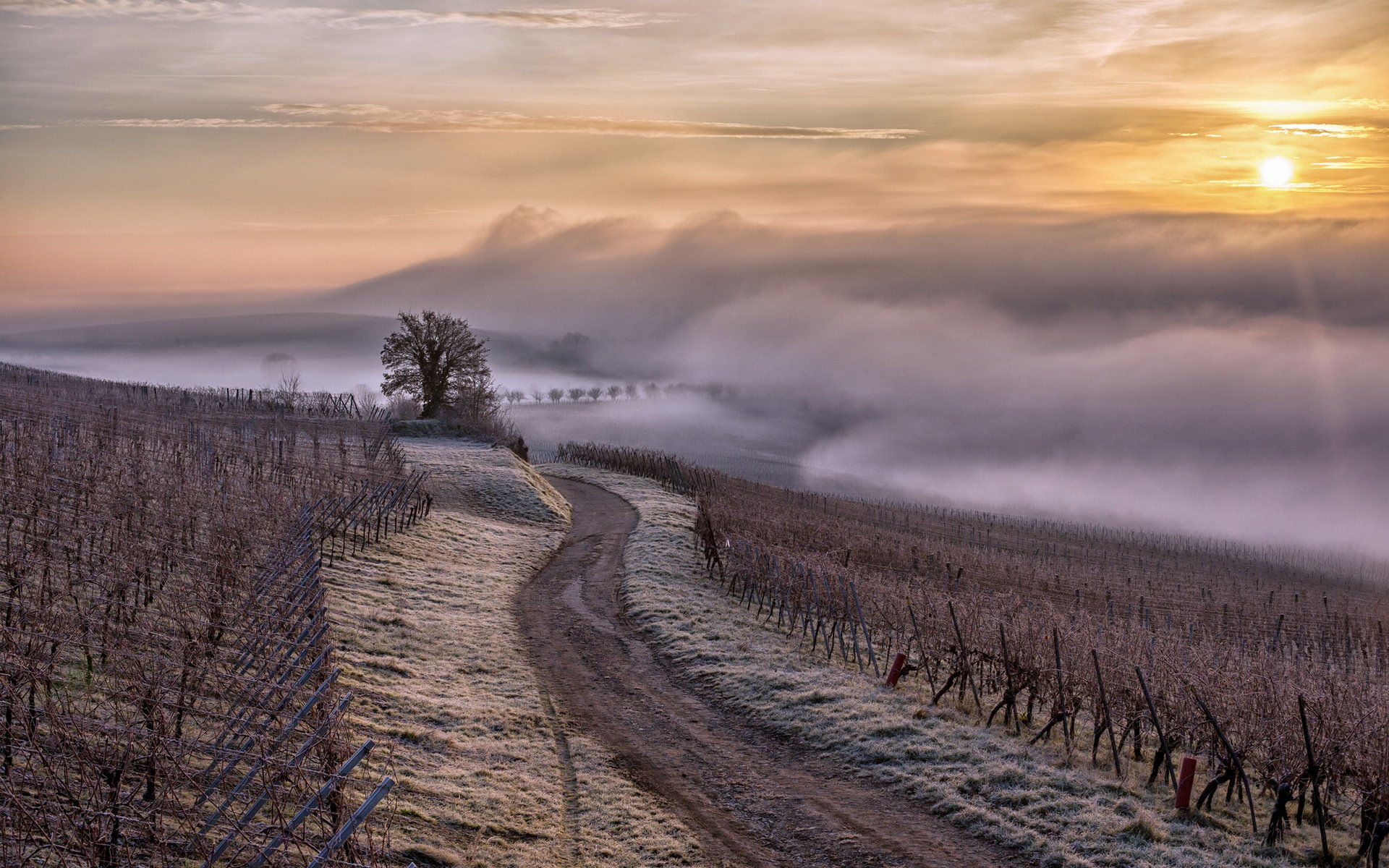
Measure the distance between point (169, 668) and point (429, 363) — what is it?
184ft

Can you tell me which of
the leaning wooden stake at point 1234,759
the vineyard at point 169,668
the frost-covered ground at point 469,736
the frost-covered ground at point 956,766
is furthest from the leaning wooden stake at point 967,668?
the vineyard at point 169,668

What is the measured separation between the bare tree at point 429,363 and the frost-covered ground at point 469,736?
35.9 metres

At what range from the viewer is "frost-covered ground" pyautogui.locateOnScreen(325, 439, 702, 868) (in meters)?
13.3

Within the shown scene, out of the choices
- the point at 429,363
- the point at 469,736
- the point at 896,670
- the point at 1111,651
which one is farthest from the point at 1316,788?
the point at 429,363

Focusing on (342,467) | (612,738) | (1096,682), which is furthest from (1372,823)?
(342,467)

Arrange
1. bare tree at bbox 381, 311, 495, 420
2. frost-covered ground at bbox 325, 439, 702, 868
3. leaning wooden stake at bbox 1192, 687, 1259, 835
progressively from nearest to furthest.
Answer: frost-covered ground at bbox 325, 439, 702, 868 → leaning wooden stake at bbox 1192, 687, 1259, 835 → bare tree at bbox 381, 311, 495, 420

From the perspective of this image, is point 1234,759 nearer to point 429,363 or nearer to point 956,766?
point 956,766

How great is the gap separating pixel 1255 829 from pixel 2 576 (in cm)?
2047

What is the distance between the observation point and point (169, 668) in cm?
1267

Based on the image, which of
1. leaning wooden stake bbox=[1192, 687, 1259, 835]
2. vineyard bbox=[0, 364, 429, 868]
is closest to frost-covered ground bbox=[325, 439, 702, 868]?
vineyard bbox=[0, 364, 429, 868]

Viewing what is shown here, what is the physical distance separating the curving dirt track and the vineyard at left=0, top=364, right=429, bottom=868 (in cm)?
518

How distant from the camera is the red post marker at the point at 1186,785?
15.0 m

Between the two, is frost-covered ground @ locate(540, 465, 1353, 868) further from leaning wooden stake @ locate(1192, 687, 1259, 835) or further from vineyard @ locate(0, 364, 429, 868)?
vineyard @ locate(0, 364, 429, 868)

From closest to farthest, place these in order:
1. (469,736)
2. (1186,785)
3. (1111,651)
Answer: (1186,785) < (469,736) < (1111,651)
